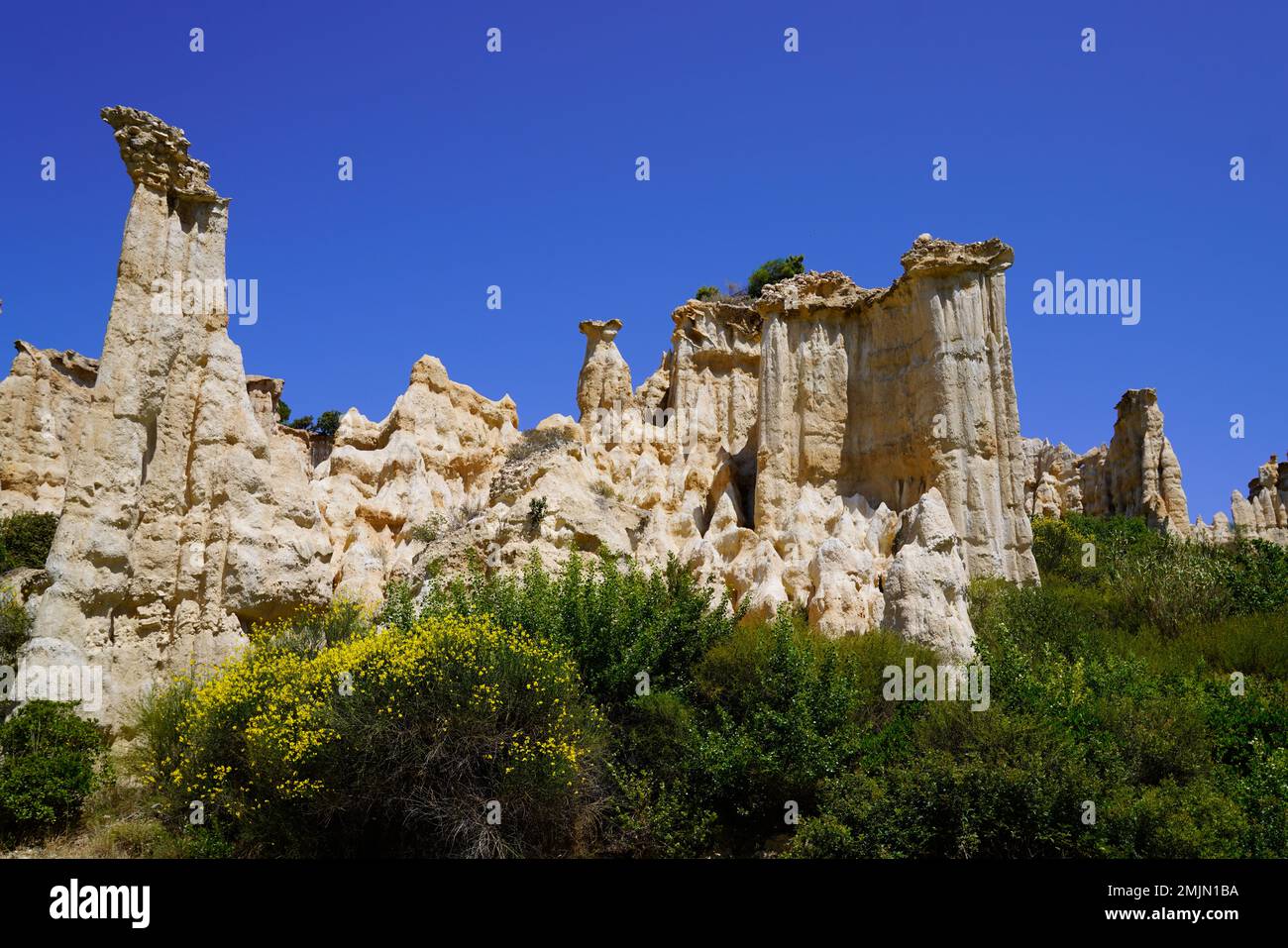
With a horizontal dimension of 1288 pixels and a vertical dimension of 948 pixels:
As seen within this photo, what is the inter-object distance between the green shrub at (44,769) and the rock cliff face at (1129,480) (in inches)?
1517

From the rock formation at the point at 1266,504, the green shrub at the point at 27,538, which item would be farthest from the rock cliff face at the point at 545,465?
the rock formation at the point at 1266,504

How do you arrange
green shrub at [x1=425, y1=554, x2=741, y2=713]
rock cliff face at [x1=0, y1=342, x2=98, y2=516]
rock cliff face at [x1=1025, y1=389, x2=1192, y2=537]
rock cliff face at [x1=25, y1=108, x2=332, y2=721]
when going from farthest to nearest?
rock cliff face at [x1=1025, y1=389, x2=1192, y2=537] < rock cliff face at [x1=0, y1=342, x2=98, y2=516] < green shrub at [x1=425, y1=554, x2=741, y2=713] < rock cliff face at [x1=25, y1=108, x2=332, y2=721]

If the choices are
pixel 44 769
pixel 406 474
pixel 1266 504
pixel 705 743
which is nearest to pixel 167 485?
pixel 44 769

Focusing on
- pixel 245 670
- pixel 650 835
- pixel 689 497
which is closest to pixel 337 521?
pixel 689 497

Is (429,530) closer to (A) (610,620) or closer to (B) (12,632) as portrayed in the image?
(A) (610,620)

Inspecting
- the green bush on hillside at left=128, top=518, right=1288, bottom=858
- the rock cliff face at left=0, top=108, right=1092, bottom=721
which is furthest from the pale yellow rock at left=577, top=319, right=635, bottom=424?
the green bush on hillside at left=128, top=518, right=1288, bottom=858

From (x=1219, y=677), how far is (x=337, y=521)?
21586mm

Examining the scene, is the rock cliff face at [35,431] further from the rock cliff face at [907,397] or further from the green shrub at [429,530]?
the rock cliff face at [907,397]

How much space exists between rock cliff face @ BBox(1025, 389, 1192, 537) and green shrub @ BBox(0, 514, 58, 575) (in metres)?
37.6

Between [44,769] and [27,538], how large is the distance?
1696 cm

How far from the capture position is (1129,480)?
46.9 m

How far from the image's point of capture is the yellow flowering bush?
1377 cm

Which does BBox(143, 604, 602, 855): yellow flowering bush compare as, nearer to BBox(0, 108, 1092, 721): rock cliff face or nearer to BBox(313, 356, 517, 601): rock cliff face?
BBox(0, 108, 1092, 721): rock cliff face
